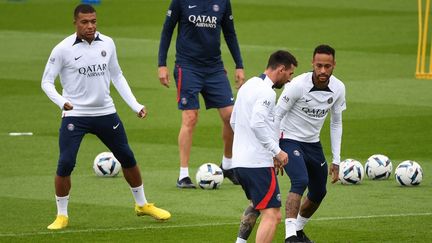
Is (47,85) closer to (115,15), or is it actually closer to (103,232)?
(103,232)

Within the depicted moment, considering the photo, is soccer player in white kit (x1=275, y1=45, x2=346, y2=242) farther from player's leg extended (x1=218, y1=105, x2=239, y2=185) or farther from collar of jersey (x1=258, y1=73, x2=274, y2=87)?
player's leg extended (x1=218, y1=105, x2=239, y2=185)

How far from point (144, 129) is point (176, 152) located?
283 centimetres

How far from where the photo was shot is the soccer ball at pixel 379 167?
1921 cm

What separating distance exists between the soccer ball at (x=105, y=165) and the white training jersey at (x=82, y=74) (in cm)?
360

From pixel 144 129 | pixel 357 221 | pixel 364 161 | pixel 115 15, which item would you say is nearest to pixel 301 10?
pixel 115 15

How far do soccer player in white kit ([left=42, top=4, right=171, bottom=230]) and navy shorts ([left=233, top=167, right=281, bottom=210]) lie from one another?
104 inches

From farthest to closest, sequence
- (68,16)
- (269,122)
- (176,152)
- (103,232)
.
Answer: (68,16)
(176,152)
(103,232)
(269,122)

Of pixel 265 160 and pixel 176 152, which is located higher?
pixel 265 160

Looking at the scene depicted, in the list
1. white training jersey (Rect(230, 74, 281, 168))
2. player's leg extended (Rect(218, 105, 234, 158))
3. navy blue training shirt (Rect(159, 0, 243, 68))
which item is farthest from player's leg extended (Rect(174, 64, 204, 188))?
white training jersey (Rect(230, 74, 281, 168))

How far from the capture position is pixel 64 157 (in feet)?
51.4

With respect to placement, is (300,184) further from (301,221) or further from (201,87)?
(201,87)

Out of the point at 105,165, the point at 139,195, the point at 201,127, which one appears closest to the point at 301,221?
the point at 139,195

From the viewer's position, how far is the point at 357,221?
16.2 m

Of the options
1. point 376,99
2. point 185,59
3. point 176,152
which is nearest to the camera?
point 185,59
